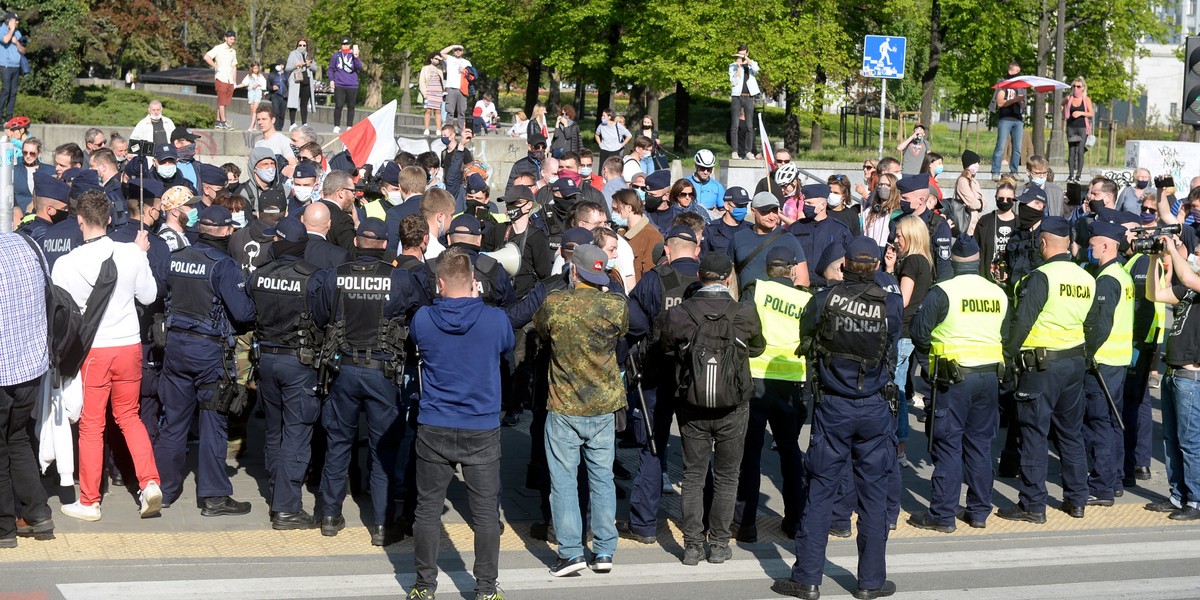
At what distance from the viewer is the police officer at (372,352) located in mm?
8445

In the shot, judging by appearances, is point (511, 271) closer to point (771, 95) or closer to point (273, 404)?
point (273, 404)

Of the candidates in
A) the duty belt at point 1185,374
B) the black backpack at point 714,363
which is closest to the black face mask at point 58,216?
the black backpack at point 714,363

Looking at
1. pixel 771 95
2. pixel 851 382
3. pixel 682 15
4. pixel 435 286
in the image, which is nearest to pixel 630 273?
pixel 435 286

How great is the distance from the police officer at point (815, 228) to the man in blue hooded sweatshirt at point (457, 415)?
4.24 m

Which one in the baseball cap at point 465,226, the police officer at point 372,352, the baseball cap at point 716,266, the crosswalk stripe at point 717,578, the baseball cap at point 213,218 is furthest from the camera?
the baseball cap at point 213,218

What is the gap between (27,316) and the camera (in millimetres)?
8406

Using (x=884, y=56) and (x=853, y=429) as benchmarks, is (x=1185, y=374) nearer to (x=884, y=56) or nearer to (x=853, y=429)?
(x=853, y=429)

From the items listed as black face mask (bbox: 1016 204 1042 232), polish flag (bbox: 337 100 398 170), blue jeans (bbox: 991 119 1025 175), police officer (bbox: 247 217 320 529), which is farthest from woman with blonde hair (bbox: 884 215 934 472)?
blue jeans (bbox: 991 119 1025 175)

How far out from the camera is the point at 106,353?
891cm

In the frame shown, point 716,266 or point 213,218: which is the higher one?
point 213,218

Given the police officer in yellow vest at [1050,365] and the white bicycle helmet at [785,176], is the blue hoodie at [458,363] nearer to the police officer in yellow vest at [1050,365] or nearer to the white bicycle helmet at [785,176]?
the police officer in yellow vest at [1050,365]

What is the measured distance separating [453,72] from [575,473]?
55.8ft

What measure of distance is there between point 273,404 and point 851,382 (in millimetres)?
3734

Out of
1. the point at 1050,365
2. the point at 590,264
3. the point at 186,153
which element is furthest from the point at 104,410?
the point at 1050,365
